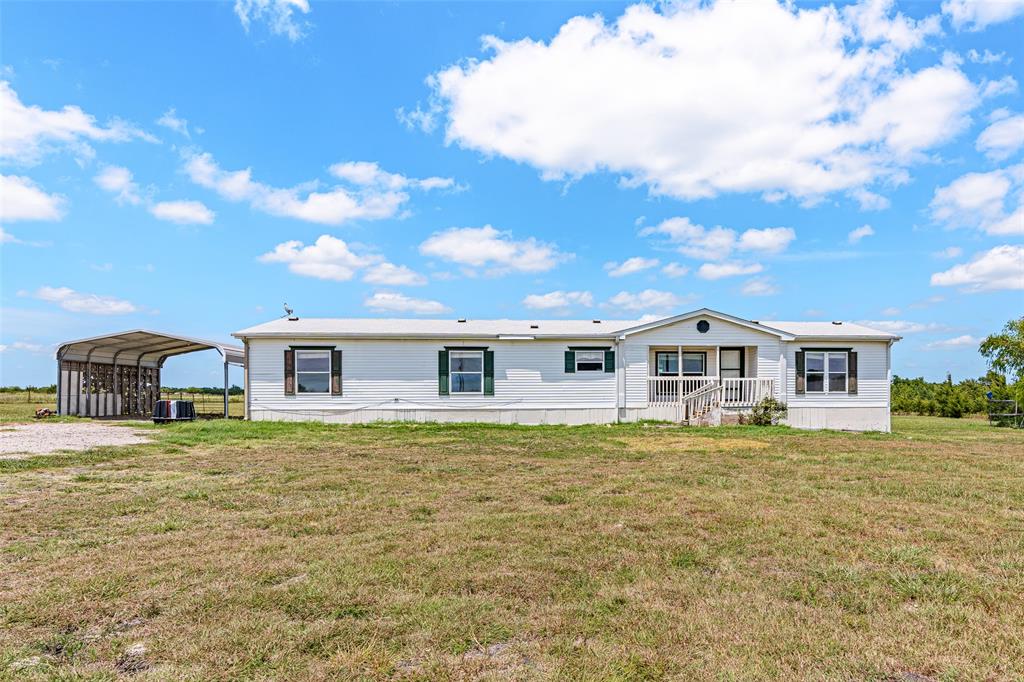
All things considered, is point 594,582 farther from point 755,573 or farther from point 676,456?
point 676,456

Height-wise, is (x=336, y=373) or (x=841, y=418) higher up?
(x=336, y=373)

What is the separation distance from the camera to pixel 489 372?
59.9 feet

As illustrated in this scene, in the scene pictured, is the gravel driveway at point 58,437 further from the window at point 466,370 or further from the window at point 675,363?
the window at point 675,363

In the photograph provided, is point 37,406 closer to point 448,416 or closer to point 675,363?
point 448,416

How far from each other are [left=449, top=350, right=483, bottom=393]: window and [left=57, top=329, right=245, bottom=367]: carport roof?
23.1 ft

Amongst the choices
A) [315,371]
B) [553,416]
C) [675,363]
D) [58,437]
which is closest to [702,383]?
[675,363]

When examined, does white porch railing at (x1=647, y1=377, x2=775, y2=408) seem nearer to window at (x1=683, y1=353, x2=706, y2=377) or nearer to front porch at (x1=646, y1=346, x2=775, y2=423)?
front porch at (x1=646, y1=346, x2=775, y2=423)

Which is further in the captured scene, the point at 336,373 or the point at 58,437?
the point at 336,373

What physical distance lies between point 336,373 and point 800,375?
551 inches

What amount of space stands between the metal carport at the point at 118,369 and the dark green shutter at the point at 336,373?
A: 337 cm

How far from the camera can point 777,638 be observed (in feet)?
10.5

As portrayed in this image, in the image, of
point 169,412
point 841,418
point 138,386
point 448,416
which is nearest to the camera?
point 169,412

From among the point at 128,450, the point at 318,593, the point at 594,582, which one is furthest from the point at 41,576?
the point at 128,450

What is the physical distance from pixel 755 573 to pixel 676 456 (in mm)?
6289
